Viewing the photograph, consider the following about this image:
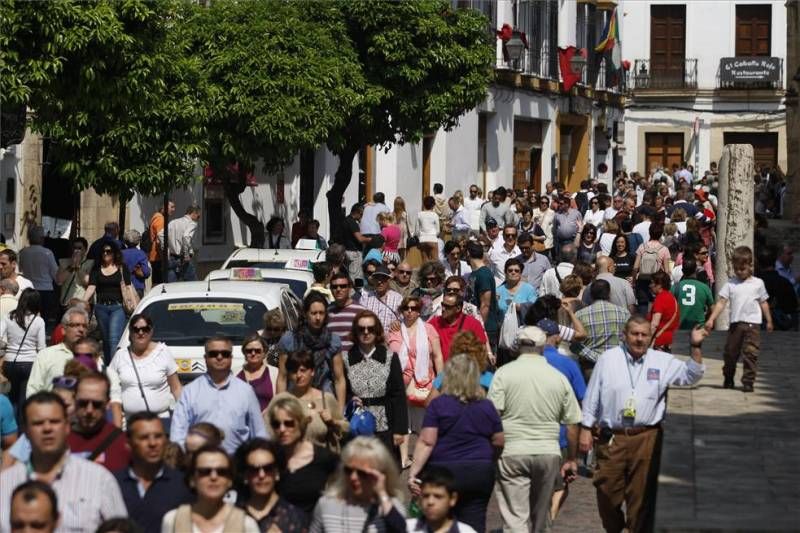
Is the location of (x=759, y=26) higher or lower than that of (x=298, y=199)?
higher

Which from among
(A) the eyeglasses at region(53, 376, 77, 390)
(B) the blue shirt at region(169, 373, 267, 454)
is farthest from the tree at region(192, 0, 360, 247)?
(A) the eyeglasses at region(53, 376, 77, 390)

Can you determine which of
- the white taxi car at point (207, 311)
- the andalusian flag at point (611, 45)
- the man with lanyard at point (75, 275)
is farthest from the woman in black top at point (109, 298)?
the andalusian flag at point (611, 45)

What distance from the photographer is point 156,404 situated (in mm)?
13016

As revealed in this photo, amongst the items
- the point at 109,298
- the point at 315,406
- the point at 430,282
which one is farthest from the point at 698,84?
the point at 315,406

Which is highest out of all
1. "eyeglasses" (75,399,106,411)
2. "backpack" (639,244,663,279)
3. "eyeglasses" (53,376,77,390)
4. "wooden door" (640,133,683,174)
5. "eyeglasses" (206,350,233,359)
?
"wooden door" (640,133,683,174)

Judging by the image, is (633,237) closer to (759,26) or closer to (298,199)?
(298,199)

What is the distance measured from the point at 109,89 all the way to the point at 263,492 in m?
Result: 10.4

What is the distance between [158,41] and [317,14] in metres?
9.67

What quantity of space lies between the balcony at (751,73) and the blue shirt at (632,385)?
166 feet

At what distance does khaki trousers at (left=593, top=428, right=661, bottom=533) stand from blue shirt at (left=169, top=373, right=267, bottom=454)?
225cm

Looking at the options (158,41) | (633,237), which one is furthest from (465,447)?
(633,237)

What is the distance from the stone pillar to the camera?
2111 cm

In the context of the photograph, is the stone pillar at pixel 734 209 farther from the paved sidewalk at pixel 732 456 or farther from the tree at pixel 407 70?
the tree at pixel 407 70

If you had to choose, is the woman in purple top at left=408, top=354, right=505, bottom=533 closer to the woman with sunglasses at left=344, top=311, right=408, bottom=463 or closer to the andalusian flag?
the woman with sunglasses at left=344, top=311, right=408, bottom=463
